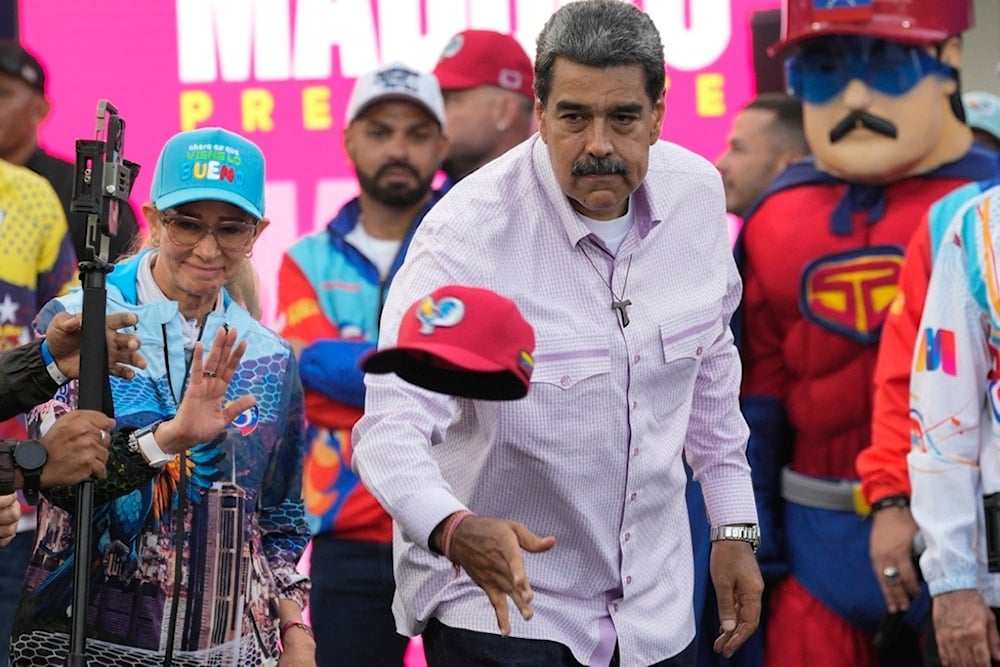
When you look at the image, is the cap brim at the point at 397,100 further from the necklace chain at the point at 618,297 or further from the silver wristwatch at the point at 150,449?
the silver wristwatch at the point at 150,449

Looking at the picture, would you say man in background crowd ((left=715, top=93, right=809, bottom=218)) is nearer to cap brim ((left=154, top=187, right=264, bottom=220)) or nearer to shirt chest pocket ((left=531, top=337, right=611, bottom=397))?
cap brim ((left=154, top=187, right=264, bottom=220))

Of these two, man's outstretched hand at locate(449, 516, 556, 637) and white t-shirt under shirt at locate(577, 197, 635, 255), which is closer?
man's outstretched hand at locate(449, 516, 556, 637)

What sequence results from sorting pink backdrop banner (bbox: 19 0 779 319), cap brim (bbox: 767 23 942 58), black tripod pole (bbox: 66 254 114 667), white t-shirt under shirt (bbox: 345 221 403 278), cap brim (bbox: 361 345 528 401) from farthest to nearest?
pink backdrop banner (bbox: 19 0 779 319) → white t-shirt under shirt (bbox: 345 221 403 278) → cap brim (bbox: 767 23 942 58) → black tripod pole (bbox: 66 254 114 667) → cap brim (bbox: 361 345 528 401)

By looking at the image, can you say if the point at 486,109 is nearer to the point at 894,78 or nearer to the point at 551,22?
the point at 894,78

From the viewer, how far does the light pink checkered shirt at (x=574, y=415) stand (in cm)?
314

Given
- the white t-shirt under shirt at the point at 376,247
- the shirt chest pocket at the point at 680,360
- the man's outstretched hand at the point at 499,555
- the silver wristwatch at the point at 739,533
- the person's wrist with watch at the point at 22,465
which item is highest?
the white t-shirt under shirt at the point at 376,247

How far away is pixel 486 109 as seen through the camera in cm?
557

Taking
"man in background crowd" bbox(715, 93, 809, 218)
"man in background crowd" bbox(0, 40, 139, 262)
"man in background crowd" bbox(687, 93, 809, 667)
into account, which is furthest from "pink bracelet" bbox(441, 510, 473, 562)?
"man in background crowd" bbox(715, 93, 809, 218)

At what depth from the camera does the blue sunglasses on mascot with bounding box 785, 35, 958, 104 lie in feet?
16.3

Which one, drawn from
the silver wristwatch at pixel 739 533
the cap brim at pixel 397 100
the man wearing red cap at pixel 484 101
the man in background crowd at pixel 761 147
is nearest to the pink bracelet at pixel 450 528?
the silver wristwatch at pixel 739 533

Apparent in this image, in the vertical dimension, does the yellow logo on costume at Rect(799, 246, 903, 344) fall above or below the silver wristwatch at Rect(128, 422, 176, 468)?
above

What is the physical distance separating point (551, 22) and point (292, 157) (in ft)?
11.1

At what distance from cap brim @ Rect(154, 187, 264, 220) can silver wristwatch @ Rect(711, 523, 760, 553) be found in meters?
1.10

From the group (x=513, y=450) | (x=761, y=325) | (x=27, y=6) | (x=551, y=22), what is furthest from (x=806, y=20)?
(x=27, y=6)
